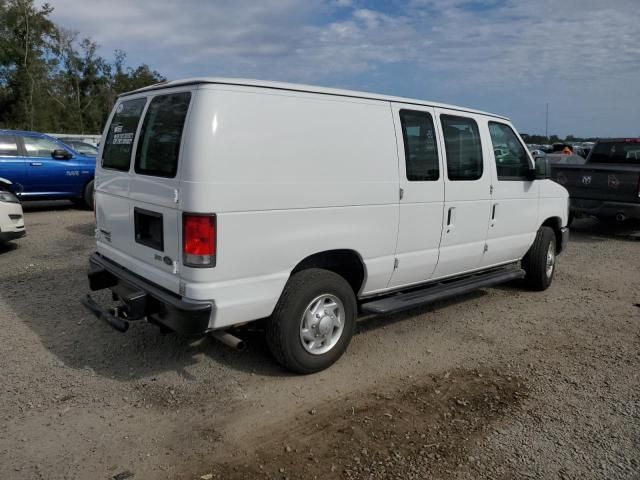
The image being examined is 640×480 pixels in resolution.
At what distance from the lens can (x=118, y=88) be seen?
164 feet

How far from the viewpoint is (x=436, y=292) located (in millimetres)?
5012

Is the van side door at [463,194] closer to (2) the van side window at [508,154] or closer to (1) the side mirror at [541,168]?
(2) the van side window at [508,154]

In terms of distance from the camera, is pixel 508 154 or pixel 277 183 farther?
pixel 508 154

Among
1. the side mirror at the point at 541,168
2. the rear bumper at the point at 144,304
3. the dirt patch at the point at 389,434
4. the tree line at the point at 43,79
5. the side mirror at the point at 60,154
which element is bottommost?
the dirt patch at the point at 389,434

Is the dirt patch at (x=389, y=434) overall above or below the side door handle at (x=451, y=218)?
below

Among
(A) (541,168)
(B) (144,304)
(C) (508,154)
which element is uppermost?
(C) (508,154)

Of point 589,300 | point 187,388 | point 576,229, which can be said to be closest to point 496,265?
point 589,300

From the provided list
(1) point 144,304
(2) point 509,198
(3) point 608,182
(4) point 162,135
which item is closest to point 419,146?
(2) point 509,198

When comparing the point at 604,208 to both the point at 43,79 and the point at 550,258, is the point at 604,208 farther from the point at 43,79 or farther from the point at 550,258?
the point at 43,79

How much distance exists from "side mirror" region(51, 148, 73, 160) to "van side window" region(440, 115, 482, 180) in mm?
9292

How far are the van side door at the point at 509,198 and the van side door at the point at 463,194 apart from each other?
7.1 inches

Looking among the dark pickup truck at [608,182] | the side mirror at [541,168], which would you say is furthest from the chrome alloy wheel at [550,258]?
the dark pickup truck at [608,182]

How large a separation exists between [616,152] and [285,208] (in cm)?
973

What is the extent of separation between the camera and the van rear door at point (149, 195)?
355 cm
